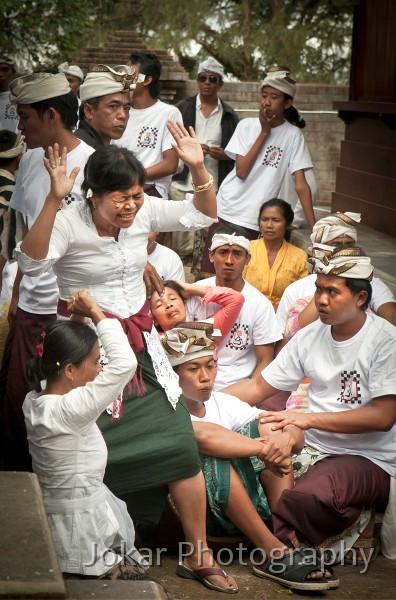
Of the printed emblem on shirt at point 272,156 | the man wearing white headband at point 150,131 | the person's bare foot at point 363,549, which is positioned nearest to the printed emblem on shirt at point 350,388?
the person's bare foot at point 363,549

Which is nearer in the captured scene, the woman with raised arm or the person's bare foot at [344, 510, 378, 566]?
the woman with raised arm

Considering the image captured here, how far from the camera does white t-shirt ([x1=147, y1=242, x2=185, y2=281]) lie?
6066 mm

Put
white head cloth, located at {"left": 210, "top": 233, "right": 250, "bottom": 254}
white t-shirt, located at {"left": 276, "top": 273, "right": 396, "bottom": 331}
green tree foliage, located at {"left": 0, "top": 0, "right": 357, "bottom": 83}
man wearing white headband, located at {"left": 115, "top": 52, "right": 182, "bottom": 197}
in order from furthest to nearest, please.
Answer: green tree foliage, located at {"left": 0, "top": 0, "right": 357, "bottom": 83} → man wearing white headband, located at {"left": 115, "top": 52, "right": 182, "bottom": 197} → white head cloth, located at {"left": 210, "top": 233, "right": 250, "bottom": 254} → white t-shirt, located at {"left": 276, "top": 273, "right": 396, "bottom": 331}

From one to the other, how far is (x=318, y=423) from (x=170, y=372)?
797 mm

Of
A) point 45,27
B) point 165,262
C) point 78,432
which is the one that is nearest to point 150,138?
point 165,262

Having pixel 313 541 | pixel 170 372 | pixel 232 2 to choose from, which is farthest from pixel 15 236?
pixel 232 2

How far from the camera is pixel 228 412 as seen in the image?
4773 millimetres

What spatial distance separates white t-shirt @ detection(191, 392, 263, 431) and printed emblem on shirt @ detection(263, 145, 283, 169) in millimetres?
3136

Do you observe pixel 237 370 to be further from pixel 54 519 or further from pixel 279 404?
pixel 54 519

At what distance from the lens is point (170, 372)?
165 inches

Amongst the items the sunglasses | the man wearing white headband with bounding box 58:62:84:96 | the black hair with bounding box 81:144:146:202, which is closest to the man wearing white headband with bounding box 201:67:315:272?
the sunglasses

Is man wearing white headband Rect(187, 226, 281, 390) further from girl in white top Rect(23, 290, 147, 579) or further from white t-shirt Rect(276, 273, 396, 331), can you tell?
girl in white top Rect(23, 290, 147, 579)

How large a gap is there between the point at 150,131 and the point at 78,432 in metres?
3.77

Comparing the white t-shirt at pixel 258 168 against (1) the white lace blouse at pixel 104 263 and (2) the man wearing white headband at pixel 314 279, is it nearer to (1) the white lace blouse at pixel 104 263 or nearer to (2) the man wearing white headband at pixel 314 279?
(2) the man wearing white headband at pixel 314 279
